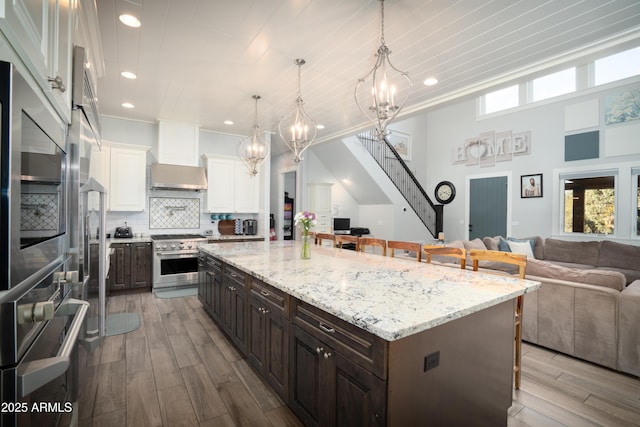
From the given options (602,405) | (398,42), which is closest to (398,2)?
(398,42)

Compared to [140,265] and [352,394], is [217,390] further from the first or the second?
[140,265]

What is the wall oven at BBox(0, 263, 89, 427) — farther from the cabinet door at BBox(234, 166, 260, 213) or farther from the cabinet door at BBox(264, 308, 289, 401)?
the cabinet door at BBox(234, 166, 260, 213)

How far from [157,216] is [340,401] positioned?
5.20 metres

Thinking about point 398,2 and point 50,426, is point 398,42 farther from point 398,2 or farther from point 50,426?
point 50,426

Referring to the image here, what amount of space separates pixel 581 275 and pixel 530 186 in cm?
579

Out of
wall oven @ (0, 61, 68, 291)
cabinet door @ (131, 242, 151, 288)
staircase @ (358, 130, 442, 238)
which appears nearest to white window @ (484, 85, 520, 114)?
staircase @ (358, 130, 442, 238)

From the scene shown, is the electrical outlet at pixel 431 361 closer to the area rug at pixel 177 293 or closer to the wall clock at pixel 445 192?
the area rug at pixel 177 293

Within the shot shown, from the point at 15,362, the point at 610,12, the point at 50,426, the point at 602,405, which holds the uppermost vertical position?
the point at 610,12

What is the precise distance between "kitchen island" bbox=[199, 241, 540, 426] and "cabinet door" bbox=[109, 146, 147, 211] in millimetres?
3655

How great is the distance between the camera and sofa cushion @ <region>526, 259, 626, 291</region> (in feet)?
8.88

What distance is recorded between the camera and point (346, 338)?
146 centimetres

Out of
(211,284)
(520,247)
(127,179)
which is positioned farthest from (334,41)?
(520,247)

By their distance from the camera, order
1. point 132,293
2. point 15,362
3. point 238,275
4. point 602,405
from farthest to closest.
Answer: point 132,293, point 238,275, point 602,405, point 15,362

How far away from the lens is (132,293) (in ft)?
16.4
